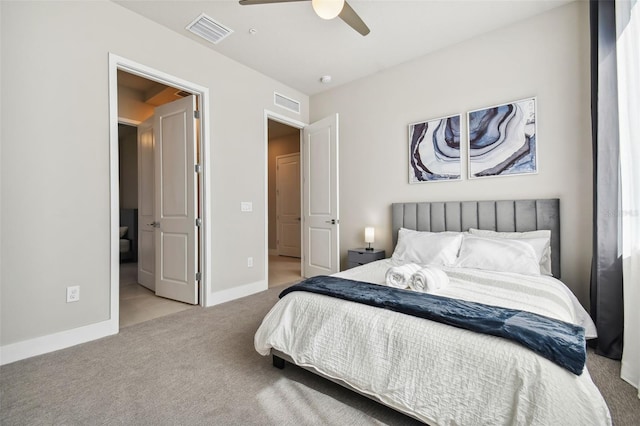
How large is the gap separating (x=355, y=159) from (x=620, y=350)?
126 inches

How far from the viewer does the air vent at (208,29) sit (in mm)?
2859

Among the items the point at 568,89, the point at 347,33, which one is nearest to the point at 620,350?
the point at 568,89

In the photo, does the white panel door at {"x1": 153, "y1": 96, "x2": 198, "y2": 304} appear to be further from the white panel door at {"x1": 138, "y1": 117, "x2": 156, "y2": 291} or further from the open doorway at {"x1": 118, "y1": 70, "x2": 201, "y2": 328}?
A: the white panel door at {"x1": 138, "y1": 117, "x2": 156, "y2": 291}

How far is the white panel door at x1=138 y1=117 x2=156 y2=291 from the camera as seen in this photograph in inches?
155

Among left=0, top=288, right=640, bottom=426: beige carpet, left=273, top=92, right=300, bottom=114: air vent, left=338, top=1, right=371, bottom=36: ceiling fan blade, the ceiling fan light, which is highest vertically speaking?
left=273, top=92, right=300, bottom=114: air vent

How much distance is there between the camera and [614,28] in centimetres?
212

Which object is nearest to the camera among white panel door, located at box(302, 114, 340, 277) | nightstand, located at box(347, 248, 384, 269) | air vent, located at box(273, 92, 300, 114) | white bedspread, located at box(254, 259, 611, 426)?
white bedspread, located at box(254, 259, 611, 426)

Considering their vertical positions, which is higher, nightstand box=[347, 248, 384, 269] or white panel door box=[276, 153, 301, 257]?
white panel door box=[276, 153, 301, 257]

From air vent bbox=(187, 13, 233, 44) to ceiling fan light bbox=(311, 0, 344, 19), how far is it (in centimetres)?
131

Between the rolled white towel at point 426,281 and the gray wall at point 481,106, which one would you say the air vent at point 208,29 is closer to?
the gray wall at point 481,106

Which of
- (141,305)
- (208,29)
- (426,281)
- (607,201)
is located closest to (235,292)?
(141,305)

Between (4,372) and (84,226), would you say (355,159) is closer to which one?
(84,226)

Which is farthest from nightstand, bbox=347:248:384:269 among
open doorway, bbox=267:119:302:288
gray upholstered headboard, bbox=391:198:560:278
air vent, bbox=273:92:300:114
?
open doorway, bbox=267:119:302:288

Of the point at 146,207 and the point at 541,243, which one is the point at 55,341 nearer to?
the point at 146,207
